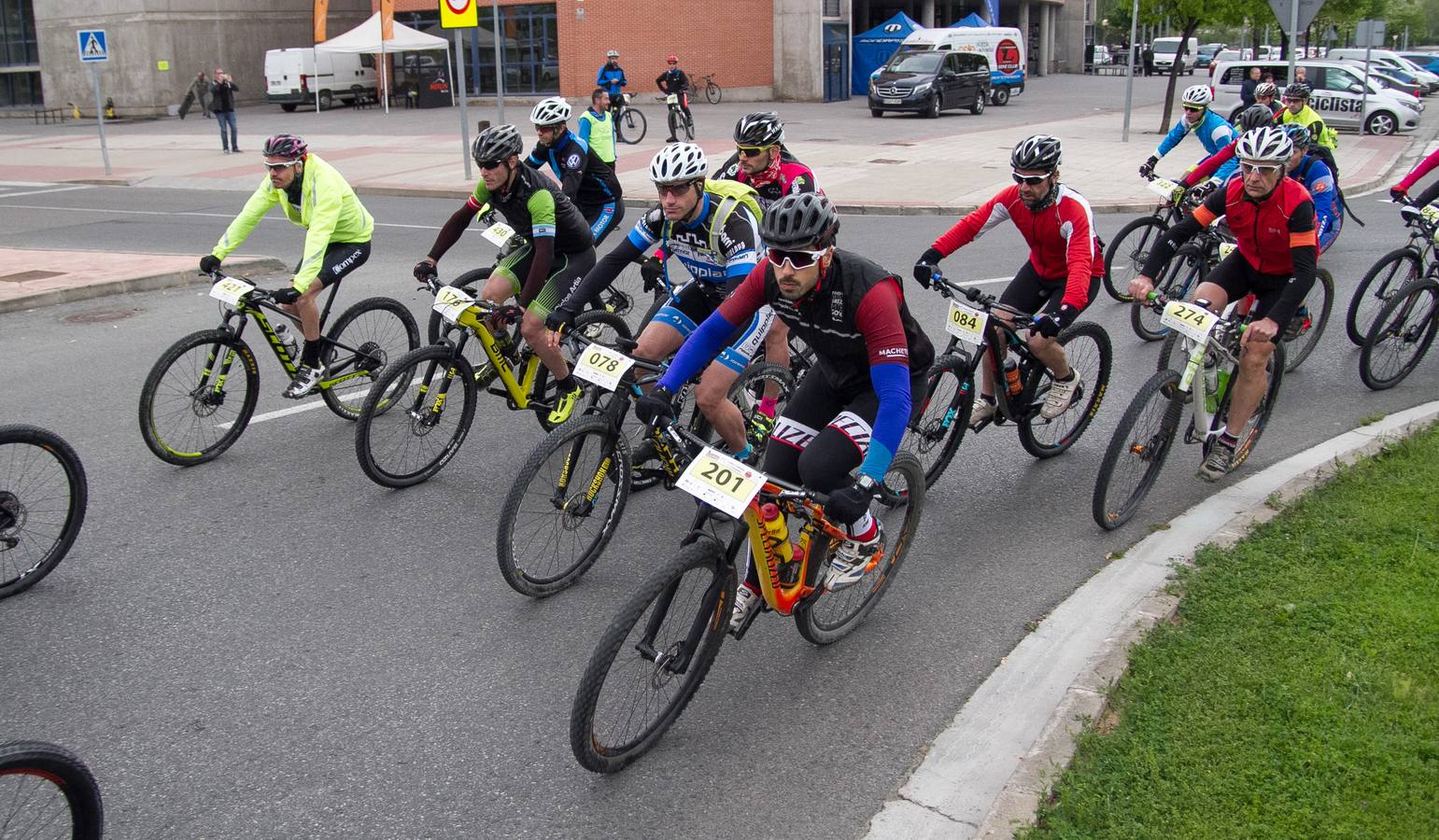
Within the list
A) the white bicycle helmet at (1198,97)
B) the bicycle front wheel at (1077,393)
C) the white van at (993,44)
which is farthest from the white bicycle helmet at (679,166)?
the white van at (993,44)

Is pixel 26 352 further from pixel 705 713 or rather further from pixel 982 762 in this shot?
pixel 982 762

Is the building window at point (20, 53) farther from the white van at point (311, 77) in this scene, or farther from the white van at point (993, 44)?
the white van at point (993, 44)

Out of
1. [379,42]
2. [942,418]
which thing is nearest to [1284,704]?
[942,418]

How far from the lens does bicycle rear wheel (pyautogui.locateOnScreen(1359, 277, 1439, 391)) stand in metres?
8.55

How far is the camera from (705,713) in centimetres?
468

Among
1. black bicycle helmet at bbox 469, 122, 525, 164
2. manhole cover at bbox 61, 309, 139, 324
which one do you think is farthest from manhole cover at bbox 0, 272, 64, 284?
black bicycle helmet at bbox 469, 122, 525, 164

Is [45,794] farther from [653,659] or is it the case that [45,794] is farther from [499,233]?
[499,233]

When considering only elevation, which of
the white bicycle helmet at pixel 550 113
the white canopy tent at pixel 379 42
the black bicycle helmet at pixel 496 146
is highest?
the white canopy tent at pixel 379 42

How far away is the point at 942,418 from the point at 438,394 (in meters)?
2.91

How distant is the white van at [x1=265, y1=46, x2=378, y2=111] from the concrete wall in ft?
11.8

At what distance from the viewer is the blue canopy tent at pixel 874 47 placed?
1850 inches

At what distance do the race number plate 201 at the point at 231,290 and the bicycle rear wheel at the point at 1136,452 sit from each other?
5.20 m

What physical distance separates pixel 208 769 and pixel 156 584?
5.92 ft

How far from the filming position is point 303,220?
26.4ft
